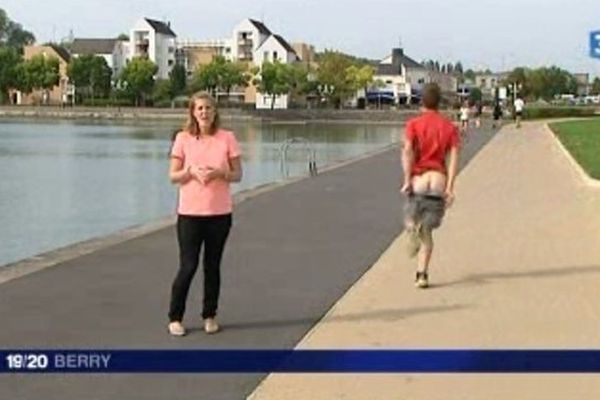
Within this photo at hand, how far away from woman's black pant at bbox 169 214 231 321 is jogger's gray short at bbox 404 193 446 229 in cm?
244

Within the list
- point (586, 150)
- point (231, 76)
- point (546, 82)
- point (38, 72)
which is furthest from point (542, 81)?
point (586, 150)

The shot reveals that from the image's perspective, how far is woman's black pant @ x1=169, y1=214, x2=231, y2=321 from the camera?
7898 mm

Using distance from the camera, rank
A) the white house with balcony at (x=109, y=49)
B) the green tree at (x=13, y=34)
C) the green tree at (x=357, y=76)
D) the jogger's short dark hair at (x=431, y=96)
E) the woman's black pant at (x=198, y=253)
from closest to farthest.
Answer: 1. the woman's black pant at (x=198, y=253)
2. the jogger's short dark hair at (x=431, y=96)
3. the green tree at (x=357, y=76)
4. the white house with balcony at (x=109, y=49)
5. the green tree at (x=13, y=34)

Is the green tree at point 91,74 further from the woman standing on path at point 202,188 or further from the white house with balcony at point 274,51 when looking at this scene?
the woman standing on path at point 202,188

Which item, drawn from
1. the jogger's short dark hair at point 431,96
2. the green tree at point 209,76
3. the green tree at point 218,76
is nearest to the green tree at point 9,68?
the green tree at point 218,76

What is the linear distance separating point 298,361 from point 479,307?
2.43m

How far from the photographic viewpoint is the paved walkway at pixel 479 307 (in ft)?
21.1

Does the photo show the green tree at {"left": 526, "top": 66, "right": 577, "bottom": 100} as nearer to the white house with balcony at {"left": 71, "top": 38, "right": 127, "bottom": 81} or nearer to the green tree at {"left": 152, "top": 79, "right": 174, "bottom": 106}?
the green tree at {"left": 152, "top": 79, "right": 174, "bottom": 106}

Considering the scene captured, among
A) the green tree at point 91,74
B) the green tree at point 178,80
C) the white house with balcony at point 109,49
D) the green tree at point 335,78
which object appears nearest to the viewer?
the green tree at point 91,74

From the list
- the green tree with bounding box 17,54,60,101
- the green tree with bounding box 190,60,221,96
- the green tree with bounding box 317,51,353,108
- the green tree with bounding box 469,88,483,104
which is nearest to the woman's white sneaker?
the green tree with bounding box 469,88,483,104

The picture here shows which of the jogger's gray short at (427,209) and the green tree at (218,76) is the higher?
the green tree at (218,76)

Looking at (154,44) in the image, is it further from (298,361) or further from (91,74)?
(298,361)

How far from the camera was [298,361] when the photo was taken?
701 cm

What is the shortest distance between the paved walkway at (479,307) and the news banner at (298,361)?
0.41 feet
